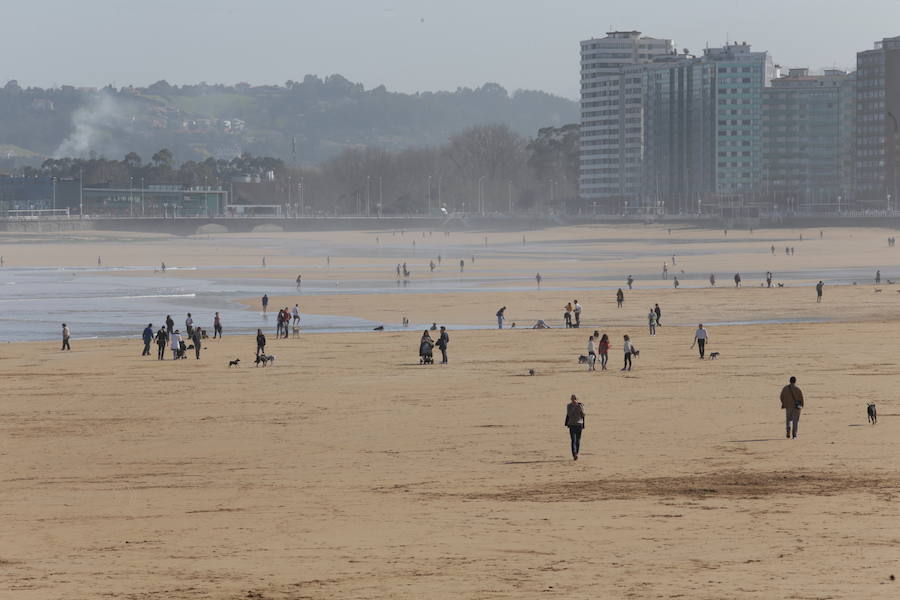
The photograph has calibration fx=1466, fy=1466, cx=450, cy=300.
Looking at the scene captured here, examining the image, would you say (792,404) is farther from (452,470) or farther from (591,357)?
(591,357)

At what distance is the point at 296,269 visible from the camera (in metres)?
102

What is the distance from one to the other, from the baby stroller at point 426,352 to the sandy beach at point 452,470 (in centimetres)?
65

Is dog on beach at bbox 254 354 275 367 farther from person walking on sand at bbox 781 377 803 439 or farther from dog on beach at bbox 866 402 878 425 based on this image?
dog on beach at bbox 866 402 878 425

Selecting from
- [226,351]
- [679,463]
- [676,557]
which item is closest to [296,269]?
[226,351]

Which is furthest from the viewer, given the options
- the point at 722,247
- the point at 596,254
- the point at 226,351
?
the point at 722,247

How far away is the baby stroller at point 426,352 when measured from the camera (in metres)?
39.0

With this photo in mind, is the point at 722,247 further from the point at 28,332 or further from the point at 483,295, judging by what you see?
the point at 28,332

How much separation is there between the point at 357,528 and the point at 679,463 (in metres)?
6.65

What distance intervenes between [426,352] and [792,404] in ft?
51.2

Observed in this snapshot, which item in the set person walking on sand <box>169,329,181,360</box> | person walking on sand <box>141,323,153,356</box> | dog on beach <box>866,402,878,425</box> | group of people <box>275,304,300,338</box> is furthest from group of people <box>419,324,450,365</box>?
dog on beach <box>866,402,878,425</box>

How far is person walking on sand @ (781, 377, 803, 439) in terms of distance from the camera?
24.8 metres

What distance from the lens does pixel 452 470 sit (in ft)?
74.2

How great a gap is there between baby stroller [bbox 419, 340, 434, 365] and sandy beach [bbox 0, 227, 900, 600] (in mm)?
652

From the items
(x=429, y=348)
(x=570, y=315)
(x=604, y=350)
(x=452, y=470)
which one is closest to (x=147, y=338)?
(x=429, y=348)
